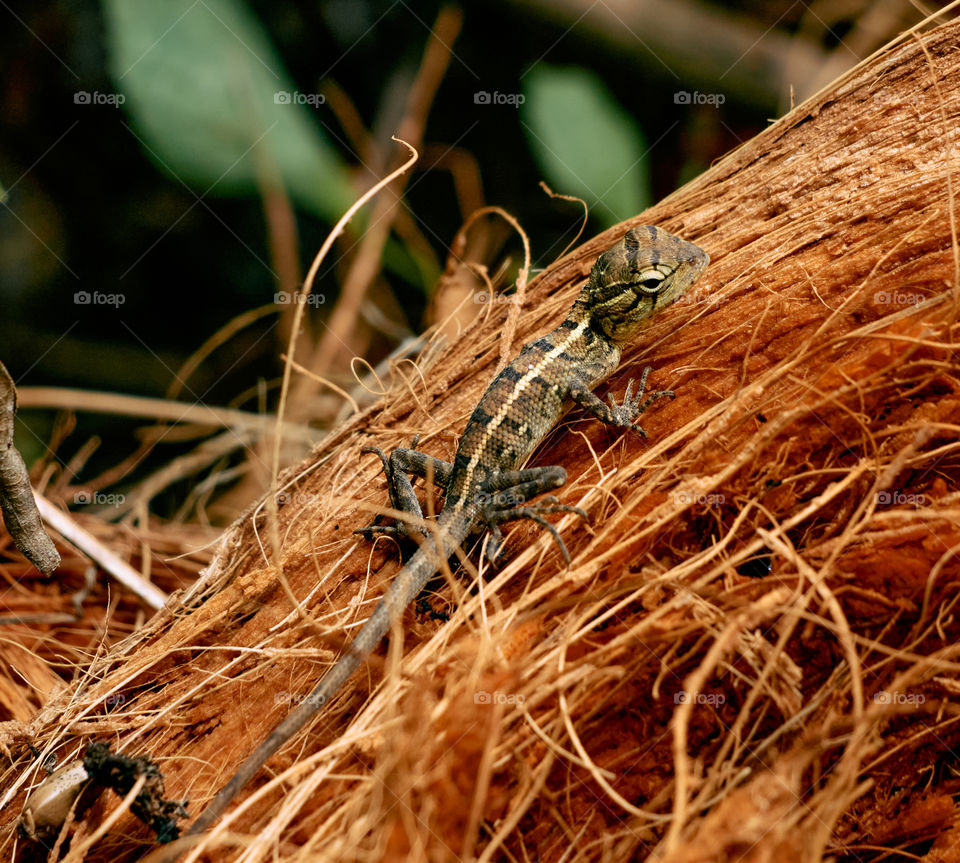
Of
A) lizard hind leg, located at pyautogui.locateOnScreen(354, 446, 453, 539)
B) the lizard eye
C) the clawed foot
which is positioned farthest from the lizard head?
lizard hind leg, located at pyautogui.locateOnScreen(354, 446, 453, 539)

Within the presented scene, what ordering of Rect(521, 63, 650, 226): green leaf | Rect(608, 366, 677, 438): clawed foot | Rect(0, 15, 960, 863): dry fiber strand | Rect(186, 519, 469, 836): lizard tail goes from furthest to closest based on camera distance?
Rect(521, 63, 650, 226): green leaf
Rect(608, 366, 677, 438): clawed foot
Rect(186, 519, 469, 836): lizard tail
Rect(0, 15, 960, 863): dry fiber strand

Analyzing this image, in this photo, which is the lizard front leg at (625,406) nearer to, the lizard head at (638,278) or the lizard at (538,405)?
the lizard at (538,405)

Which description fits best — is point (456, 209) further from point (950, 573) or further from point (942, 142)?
point (950, 573)

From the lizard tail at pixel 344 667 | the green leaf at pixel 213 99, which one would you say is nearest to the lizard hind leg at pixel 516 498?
the lizard tail at pixel 344 667

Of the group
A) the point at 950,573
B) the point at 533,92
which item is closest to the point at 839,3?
the point at 533,92

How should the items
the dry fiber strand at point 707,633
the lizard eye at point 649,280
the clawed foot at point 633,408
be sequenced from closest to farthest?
1. the dry fiber strand at point 707,633
2. the clawed foot at point 633,408
3. the lizard eye at point 649,280

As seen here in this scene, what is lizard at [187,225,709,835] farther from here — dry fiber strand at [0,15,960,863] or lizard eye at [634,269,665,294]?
dry fiber strand at [0,15,960,863]
